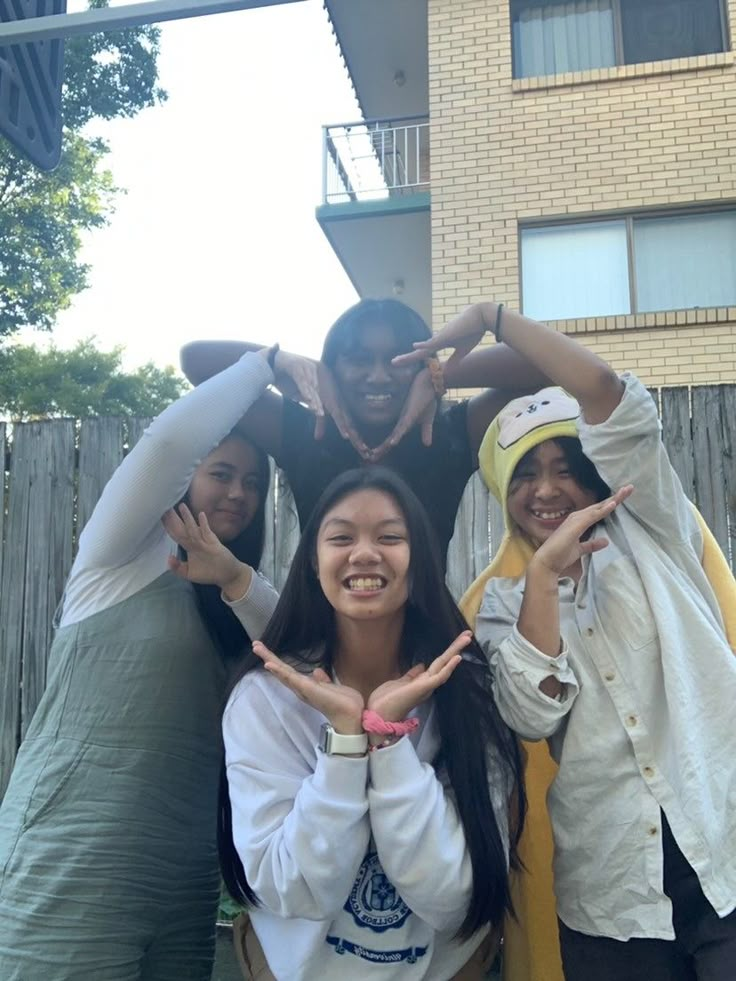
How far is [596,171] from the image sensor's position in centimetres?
831

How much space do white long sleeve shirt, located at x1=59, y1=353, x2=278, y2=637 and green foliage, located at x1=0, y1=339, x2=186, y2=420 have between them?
1620 centimetres

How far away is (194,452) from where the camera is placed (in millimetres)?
2213

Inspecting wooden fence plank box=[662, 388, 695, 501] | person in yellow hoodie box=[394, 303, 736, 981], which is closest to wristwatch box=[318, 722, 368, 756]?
person in yellow hoodie box=[394, 303, 736, 981]

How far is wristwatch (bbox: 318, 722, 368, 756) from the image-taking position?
1.65m

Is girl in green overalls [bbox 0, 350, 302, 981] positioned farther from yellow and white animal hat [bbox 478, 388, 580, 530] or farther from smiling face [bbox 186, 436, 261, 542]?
yellow and white animal hat [bbox 478, 388, 580, 530]

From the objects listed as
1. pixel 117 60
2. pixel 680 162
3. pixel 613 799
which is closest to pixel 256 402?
pixel 613 799

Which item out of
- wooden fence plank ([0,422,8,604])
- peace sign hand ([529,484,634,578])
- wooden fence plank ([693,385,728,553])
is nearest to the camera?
peace sign hand ([529,484,634,578])

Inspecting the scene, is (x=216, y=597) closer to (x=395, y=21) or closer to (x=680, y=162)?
(x=680, y=162)

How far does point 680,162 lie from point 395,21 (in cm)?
386

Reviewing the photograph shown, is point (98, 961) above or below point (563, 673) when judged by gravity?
below

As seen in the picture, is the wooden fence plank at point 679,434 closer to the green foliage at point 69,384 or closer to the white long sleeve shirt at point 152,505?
the white long sleeve shirt at point 152,505

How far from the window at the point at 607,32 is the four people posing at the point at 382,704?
7.60m

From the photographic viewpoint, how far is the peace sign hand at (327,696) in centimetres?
169

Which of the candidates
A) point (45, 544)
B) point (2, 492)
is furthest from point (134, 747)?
point (2, 492)
